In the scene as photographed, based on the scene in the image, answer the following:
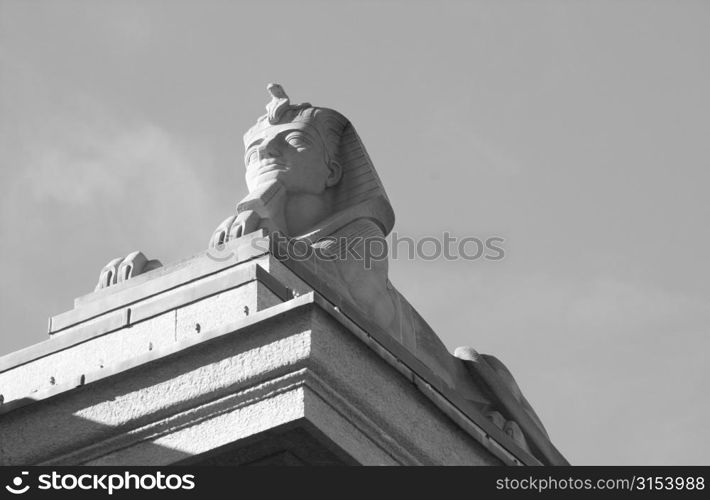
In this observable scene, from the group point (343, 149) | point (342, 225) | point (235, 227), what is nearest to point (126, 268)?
point (235, 227)

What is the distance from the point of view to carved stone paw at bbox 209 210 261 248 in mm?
15617

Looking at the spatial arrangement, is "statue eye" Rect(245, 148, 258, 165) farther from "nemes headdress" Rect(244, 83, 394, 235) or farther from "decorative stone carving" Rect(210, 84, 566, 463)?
"nemes headdress" Rect(244, 83, 394, 235)

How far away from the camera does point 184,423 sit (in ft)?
42.9

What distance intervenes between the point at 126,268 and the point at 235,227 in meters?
0.79

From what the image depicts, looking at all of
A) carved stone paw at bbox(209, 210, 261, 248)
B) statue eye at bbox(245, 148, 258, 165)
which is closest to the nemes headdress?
statue eye at bbox(245, 148, 258, 165)

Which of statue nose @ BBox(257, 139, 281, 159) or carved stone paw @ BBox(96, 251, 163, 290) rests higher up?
statue nose @ BBox(257, 139, 281, 159)

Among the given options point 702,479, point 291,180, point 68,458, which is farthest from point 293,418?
point 291,180

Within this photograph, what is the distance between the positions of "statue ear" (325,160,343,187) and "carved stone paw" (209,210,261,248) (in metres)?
1.52

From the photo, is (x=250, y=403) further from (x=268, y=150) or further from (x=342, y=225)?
(x=268, y=150)

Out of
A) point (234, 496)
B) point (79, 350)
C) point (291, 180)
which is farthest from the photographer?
point (291, 180)

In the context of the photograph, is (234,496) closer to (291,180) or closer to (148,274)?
(148,274)

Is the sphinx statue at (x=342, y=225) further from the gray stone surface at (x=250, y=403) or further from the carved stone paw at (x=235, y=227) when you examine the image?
the gray stone surface at (x=250, y=403)

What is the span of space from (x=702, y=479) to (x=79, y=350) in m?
4.31

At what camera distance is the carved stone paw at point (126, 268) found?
51.6ft
